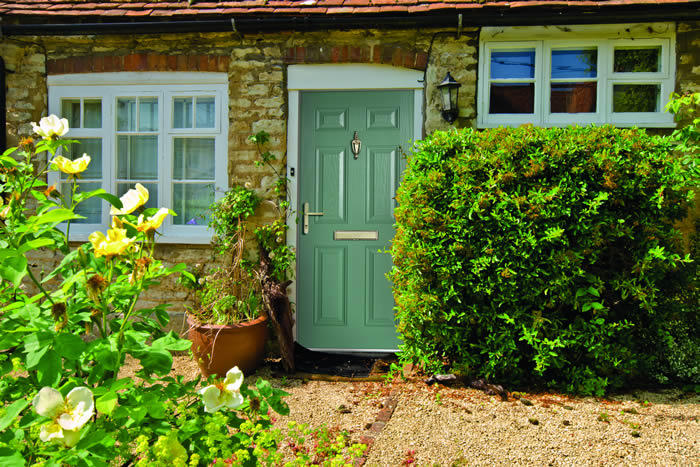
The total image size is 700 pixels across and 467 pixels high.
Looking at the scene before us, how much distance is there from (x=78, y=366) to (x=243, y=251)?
3.27m

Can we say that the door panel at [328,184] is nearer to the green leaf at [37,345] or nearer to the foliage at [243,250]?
the foliage at [243,250]

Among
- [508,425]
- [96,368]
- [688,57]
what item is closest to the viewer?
[96,368]

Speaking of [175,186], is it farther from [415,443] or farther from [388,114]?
[415,443]

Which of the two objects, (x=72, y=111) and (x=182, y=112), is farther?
(x=72, y=111)

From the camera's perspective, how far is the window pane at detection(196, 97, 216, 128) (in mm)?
5125

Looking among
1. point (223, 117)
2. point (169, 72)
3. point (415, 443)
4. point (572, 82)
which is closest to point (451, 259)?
point (415, 443)

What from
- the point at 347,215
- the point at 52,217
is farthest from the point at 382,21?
the point at 52,217

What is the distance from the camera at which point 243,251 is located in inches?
192

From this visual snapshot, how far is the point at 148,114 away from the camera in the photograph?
206 inches

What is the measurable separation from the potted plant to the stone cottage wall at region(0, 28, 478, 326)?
0.18m

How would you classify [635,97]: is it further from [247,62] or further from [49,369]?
[49,369]

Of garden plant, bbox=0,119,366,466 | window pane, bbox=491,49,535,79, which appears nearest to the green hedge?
window pane, bbox=491,49,535,79

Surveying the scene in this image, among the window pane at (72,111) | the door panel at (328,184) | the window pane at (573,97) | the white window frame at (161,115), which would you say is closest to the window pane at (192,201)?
the white window frame at (161,115)

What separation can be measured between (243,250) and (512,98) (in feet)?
10.1
